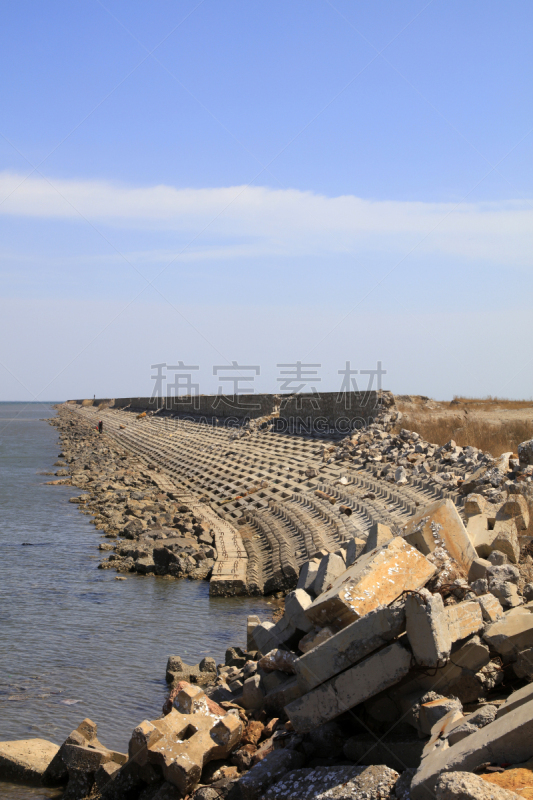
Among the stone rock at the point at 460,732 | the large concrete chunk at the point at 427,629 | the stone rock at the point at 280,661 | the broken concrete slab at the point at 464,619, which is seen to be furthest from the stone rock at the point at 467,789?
the stone rock at the point at 280,661

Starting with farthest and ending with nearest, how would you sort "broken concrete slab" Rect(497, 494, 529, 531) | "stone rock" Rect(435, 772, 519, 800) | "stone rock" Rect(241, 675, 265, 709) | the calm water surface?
"broken concrete slab" Rect(497, 494, 529, 531) → the calm water surface → "stone rock" Rect(241, 675, 265, 709) → "stone rock" Rect(435, 772, 519, 800)

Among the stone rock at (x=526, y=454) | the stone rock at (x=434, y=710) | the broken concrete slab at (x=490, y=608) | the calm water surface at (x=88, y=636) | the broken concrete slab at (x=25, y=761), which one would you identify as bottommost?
the calm water surface at (x=88, y=636)

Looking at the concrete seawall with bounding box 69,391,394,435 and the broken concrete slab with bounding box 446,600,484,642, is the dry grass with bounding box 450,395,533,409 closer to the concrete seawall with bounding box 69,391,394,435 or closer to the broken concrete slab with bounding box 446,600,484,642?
the concrete seawall with bounding box 69,391,394,435

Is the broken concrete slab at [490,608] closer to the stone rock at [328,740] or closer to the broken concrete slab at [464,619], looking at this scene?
the broken concrete slab at [464,619]

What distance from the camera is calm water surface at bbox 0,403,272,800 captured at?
6707 mm

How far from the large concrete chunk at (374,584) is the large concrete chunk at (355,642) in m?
0.34

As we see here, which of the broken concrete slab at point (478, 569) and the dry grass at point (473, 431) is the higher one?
the dry grass at point (473, 431)

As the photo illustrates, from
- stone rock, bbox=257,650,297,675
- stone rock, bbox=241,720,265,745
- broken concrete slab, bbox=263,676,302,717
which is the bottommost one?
stone rock, bbox=241,720,265,745

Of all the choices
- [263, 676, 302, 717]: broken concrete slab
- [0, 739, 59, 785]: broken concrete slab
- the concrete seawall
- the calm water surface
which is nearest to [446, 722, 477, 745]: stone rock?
[263, 676, 302, 717]: broken concrete slab

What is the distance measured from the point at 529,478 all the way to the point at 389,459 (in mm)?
6368

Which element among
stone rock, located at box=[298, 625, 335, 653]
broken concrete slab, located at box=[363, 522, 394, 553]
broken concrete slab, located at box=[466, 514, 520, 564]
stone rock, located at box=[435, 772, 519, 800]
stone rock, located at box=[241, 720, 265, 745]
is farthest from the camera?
broken concrete slab, located at box=[466, 514, 520, 564]

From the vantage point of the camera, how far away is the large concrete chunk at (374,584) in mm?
4723

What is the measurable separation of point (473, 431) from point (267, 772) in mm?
13898

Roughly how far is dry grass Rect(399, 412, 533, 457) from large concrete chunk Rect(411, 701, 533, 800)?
34.3ft
